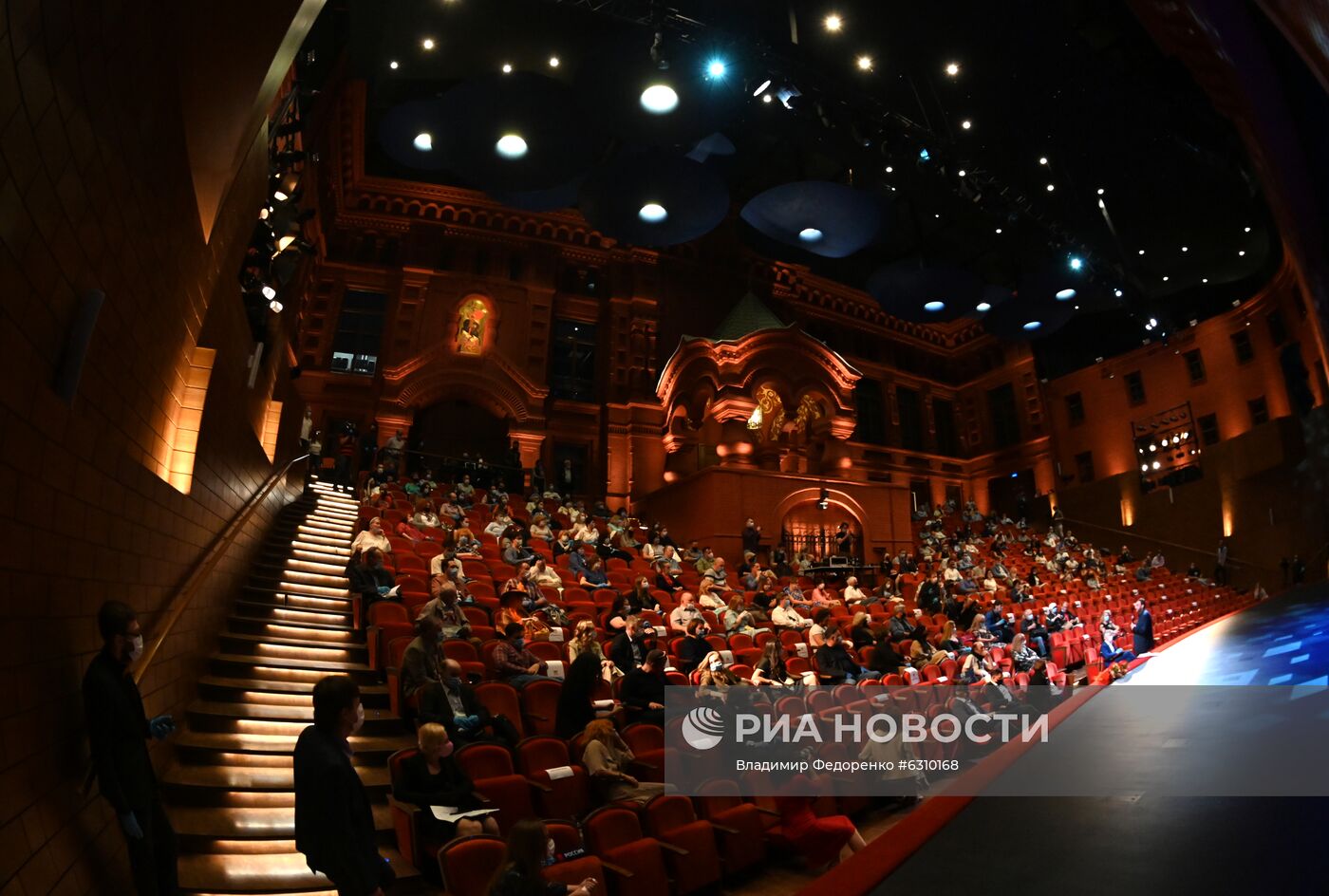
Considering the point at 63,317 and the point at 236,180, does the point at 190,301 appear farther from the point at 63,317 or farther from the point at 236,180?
the point at 63,317

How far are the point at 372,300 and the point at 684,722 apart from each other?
15312mm

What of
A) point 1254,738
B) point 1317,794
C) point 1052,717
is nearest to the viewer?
point 1317,794

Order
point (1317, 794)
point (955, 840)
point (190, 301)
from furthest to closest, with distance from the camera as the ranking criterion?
1. point (190, 301)
2. point (955, 840)
3. point (1317, 794)

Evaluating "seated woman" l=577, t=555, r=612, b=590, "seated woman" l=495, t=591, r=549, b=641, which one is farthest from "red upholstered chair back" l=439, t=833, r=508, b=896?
"seated woman" l=577, t=555, r=612, b=590

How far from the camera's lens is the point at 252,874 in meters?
3.47

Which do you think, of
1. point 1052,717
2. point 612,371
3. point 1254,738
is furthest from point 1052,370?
point 1254,738

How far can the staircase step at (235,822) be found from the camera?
12.2ft

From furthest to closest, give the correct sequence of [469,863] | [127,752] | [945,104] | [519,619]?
1. [945,104]
2. [519,619]
3. [469,863]
4. [127,752]

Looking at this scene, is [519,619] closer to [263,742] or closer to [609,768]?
[263,742]

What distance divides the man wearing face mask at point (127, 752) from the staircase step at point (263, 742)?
1.32 m

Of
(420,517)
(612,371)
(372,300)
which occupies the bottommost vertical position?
(420,517)

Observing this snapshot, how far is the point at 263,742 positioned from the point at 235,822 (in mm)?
867

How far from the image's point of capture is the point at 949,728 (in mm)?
6699

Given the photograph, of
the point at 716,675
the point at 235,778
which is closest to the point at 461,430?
the point at 716,675
